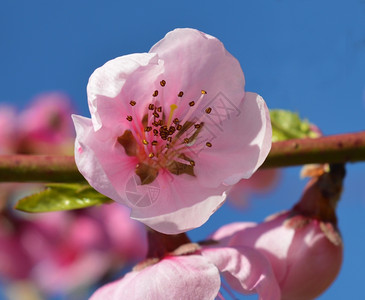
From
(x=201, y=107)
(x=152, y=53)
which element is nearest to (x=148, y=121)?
(x=201, y=107)

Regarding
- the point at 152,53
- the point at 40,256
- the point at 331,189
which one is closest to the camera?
the point at 152,53

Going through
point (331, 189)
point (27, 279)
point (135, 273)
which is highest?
point (331, 189)

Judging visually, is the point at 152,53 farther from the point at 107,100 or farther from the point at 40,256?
the point at 40,256

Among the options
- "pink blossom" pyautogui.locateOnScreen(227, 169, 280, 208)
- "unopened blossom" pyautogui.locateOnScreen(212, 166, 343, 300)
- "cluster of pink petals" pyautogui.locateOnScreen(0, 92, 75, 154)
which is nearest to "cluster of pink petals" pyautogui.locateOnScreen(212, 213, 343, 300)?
"unopened blossom" pyautogui.locateOnScreen(212, 166, 343, 300)

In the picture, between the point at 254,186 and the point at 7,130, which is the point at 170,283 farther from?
the point at 7,130

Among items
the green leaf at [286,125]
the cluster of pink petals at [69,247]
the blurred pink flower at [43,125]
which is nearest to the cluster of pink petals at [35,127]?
the blurred pink flower at [43,125]

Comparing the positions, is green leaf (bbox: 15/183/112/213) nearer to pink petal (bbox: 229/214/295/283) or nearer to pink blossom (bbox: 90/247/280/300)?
pink blossom (bbox: 90/247/280/300)
